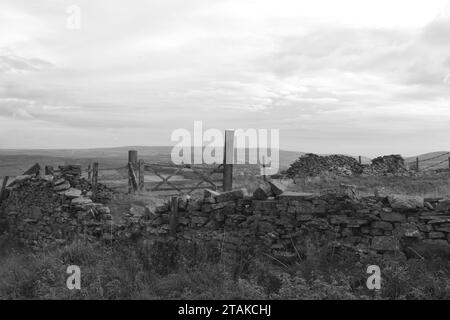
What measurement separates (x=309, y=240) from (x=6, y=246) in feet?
24.8

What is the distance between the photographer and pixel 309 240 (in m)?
6.86

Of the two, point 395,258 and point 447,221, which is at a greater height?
point 447,221

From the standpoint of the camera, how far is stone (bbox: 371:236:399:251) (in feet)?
21.1

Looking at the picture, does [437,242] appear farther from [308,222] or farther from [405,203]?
[308,222]

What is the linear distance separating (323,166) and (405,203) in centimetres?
1775

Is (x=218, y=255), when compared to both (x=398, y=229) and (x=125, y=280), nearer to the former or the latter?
(x=125, y=280)

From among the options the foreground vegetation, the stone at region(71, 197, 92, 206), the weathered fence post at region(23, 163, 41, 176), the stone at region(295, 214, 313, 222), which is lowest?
the foreground vegetation

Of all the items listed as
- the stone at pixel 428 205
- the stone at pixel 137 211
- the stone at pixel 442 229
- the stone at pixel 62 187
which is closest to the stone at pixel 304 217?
the stone at pixel 428 205

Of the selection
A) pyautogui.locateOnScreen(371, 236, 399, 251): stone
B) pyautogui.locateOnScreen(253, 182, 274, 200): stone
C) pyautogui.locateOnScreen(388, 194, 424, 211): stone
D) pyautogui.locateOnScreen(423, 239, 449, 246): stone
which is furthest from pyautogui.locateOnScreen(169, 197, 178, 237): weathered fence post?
pyautogui.locateOnScreen(423, 239, 449, 246): stone

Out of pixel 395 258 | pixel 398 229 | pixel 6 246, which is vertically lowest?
pixel 6 246

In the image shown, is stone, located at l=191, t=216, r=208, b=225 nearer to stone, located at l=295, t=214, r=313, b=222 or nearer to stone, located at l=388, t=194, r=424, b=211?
stone, located at l=295, t=214, r=313, b=222

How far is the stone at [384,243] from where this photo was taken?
21.1 feet

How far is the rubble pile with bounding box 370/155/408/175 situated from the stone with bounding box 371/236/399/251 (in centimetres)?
1842

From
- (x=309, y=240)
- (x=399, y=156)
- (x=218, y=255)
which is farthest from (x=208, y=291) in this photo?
(x=399, y=156)
